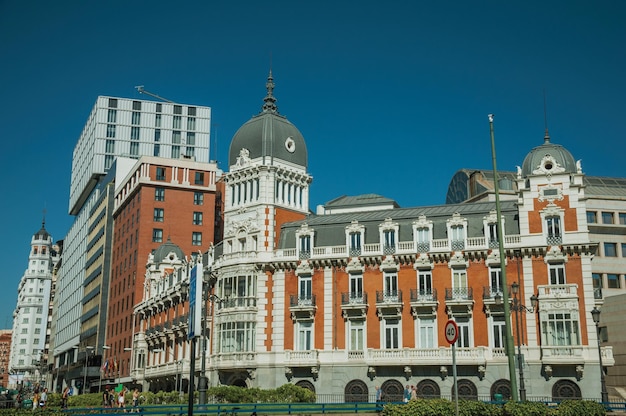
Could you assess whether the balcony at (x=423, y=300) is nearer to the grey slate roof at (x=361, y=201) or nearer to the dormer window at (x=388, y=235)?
the dormer window at (x=388, y=235)

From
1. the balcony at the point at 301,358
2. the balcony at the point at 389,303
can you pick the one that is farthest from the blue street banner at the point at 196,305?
the balcony at the point at 301,358

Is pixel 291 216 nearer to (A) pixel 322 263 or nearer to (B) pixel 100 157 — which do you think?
(A) pixel 322 263

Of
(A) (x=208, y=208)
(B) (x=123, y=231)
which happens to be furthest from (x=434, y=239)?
(B) (x=123, y=231)

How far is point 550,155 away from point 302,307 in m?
22.3

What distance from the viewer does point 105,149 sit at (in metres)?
128

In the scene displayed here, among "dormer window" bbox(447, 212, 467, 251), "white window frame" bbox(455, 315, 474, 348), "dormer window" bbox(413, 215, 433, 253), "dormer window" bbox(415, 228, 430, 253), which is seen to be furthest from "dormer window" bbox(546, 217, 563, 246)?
"dormer window" bbox(415, 228, 430, 253)

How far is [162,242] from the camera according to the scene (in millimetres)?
92188

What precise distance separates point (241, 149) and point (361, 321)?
19.7m

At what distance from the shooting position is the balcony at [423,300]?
5406 cm

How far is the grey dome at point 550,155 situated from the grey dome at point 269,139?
20.6 meters

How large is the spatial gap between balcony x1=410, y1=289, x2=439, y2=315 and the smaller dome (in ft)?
121

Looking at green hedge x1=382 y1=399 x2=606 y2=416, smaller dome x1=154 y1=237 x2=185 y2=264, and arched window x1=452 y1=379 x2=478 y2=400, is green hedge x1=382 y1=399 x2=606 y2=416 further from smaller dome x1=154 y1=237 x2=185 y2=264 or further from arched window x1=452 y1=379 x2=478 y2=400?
smaller dome x1=154 y1=237 x2=185 y2=264

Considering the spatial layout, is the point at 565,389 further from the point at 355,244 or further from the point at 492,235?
the point at 355,244

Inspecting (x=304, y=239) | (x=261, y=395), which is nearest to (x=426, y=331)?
(x=304, y=239)
